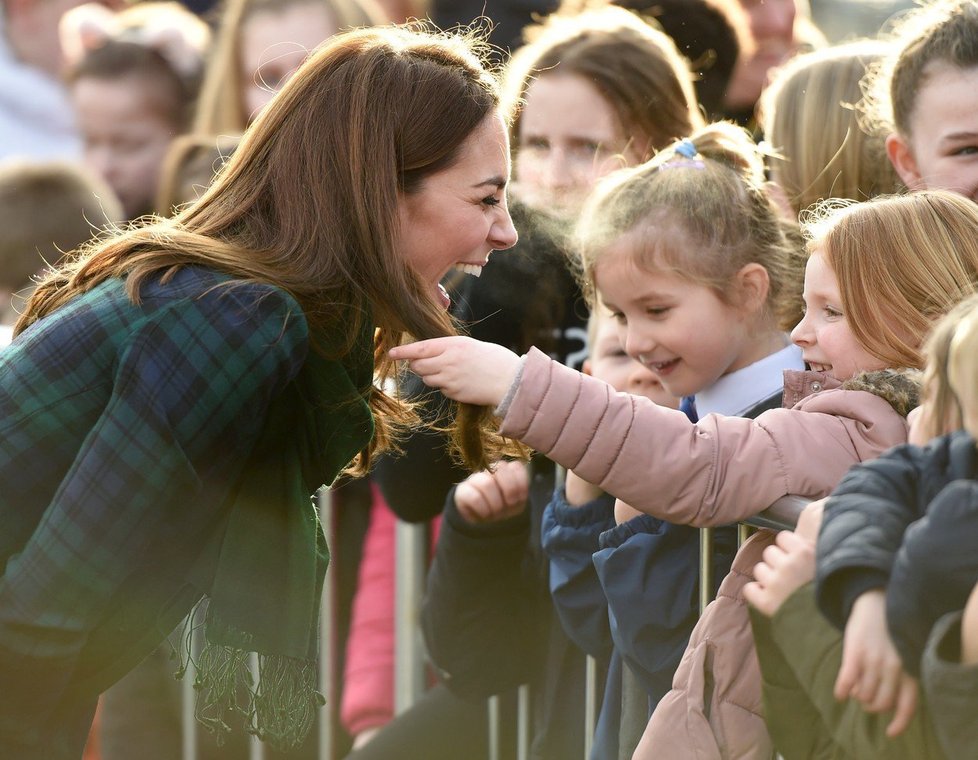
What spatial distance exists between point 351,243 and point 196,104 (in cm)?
291

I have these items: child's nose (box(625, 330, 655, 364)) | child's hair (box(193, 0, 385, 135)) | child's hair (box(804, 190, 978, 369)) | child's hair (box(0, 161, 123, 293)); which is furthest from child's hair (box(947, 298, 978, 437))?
child's hair (box(193, 0, 385, 135))

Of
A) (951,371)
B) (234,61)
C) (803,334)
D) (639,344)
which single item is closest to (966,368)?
(951,371)

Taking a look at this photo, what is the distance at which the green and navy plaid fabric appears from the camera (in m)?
2.32

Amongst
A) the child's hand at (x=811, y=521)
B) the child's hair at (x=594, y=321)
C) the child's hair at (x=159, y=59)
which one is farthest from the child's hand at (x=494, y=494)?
the child's hair at (x=159, y=59)

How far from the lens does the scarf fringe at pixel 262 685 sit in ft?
8.17

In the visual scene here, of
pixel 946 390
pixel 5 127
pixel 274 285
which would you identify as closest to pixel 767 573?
pixel 946 390

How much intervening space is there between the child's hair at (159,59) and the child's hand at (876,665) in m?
3.90

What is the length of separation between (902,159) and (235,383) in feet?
5.55

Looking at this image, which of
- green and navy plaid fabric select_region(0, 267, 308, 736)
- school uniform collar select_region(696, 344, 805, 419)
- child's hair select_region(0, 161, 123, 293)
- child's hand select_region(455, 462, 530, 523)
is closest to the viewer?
green and navy plaid fabric select_region(0, 267, 308, 736)

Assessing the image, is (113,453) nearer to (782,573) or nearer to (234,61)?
(782,573)

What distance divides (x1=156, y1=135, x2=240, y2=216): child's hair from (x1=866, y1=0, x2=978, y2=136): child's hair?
1949 mm

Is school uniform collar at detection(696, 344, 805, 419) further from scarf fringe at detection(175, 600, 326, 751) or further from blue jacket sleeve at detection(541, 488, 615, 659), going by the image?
scarf fringe at detection(175, 600, 326, 751)

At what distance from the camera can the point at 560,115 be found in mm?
3773

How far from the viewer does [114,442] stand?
231cm
